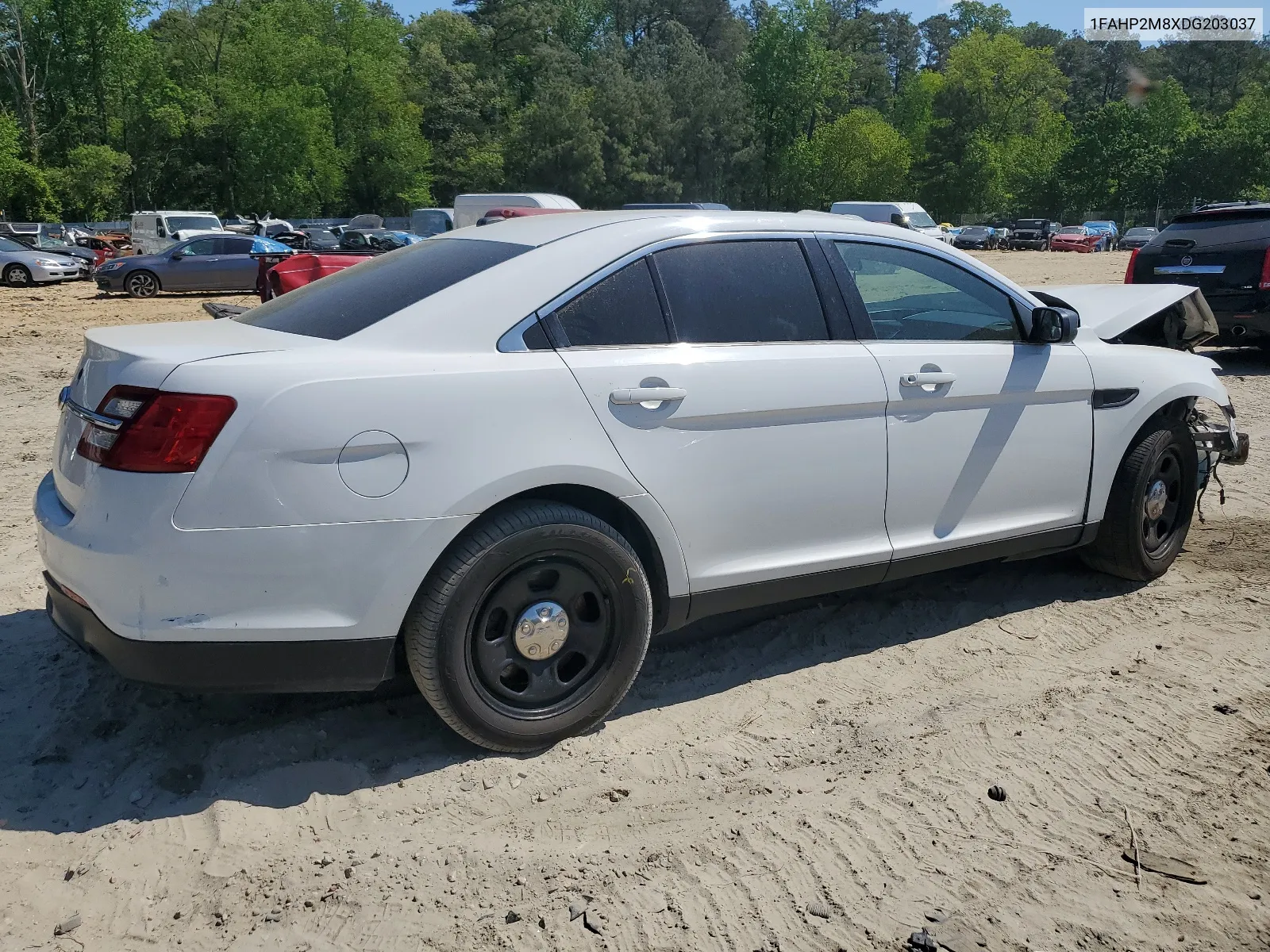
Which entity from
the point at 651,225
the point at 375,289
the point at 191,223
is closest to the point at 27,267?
the point at 191,223

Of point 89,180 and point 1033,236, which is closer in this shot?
point 1033,236

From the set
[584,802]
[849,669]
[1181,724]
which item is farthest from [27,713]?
[1181,724]

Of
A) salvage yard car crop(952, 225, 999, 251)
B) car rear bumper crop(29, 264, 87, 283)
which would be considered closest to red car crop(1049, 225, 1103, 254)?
salvage yard car crop(952, 225, 999, 251)

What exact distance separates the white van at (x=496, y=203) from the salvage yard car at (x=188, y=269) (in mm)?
5294

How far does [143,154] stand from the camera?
61.9 metres

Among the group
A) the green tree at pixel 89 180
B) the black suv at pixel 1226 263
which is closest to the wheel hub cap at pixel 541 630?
the black suv at pixel 1226 263

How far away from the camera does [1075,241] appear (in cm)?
5369

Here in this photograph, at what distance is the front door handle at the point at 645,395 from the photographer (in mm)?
3395

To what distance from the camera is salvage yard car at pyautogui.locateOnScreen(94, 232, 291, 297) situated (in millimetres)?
22594

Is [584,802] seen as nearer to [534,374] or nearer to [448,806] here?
[448,806]

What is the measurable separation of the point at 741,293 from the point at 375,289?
1231 mm

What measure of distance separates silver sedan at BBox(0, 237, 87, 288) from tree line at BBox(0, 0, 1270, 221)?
32.7 metres

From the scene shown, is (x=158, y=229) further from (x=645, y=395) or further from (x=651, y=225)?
(x=645, y=395)

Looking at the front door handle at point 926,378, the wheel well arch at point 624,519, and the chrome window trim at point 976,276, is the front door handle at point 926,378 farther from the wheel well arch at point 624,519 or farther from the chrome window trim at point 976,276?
the wheel well arch at point 624,519
